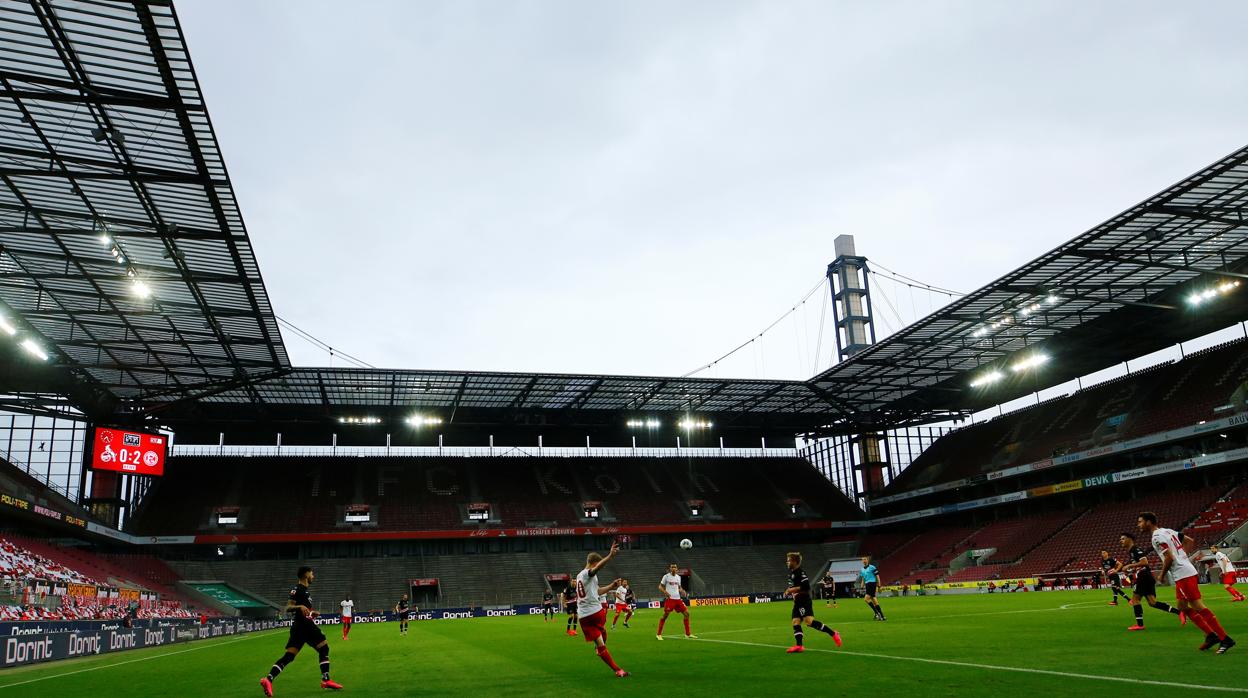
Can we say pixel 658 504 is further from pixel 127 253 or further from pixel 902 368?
pixel 127 253

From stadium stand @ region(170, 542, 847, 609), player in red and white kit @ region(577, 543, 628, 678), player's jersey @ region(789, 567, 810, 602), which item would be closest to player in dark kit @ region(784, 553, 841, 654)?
player's jersey @ region(789, 567, 810, 602)

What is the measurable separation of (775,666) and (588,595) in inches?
131

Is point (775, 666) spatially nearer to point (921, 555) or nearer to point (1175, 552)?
point (1175, 552)

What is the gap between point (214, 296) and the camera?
4056 centimetres

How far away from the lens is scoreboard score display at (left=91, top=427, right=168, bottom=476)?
5284 centimetres

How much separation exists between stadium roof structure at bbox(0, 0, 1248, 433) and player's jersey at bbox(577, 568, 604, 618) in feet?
A: 63.8

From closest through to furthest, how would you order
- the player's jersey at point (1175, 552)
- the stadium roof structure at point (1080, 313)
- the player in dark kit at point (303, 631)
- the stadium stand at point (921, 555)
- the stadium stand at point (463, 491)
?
the player's jersey at point (1175, 552) < the player in dark kit at point (303, 631) < the stadium roof structure at point (1080, 313) < the stadium stand at point (921, 555) < the stadium stand at point (463, 491)

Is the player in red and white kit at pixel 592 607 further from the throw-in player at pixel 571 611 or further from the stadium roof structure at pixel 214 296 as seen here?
the stadium roof structure at pixel 214 296

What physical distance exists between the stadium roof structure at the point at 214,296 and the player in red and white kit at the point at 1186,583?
2589 centimetres

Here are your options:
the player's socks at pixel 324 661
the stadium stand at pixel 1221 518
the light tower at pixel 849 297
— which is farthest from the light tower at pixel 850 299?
the player's socks at pixel 324 661

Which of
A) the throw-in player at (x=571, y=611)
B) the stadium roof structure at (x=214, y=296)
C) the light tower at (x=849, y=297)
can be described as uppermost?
the light tower at (x=849, y=297)

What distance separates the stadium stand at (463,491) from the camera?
6850 centimetres

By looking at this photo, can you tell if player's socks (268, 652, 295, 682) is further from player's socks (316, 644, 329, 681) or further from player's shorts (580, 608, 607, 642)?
player's shorts (580, 608, 607, 642)

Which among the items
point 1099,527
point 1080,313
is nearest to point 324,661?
point 1080,313
